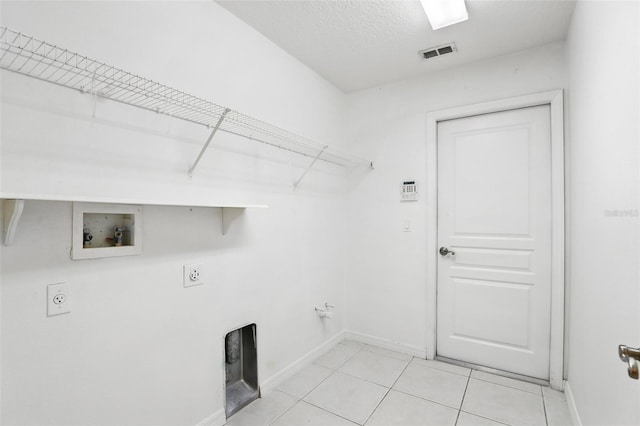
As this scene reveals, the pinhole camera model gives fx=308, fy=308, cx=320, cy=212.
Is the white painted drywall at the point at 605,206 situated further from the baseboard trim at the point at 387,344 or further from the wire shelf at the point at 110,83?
the wire shelf at the point at 110,83

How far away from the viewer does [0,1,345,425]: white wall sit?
1.12 metres

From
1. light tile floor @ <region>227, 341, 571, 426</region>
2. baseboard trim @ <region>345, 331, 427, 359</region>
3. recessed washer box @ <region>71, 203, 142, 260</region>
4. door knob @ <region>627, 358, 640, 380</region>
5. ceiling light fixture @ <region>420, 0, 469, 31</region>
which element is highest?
ceiling light fixture @ <region>420, 0, 469, 31</region>

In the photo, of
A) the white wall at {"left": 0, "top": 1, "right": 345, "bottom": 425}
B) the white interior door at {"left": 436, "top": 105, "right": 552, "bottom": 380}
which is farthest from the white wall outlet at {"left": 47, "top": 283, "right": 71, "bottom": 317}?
the white interior door at {"left": 436, "top": 105, "right": 552, "bottom": 380}

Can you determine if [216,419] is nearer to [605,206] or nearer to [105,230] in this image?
[105,230]

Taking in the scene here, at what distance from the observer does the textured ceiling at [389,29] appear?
1854 millimetres

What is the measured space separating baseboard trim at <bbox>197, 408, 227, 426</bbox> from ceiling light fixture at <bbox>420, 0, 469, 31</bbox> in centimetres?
265

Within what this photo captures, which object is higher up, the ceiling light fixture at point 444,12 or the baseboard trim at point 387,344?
the ceiling light fixture at point 444,12

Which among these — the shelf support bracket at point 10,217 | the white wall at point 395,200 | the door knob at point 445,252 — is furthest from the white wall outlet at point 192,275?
the door knob at point 445,252

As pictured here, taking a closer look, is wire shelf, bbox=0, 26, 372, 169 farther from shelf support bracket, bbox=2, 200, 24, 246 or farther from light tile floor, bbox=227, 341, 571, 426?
light tile floor, bbox=227, 341, 571, 426

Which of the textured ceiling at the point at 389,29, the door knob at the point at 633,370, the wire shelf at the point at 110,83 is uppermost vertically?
the textured ceiling at the point at 389,29

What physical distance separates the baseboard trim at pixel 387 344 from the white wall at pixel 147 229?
82cm

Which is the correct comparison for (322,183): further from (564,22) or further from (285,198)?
(564,22)

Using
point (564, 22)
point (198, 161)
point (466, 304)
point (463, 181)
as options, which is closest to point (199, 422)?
Result: point (198, 161)

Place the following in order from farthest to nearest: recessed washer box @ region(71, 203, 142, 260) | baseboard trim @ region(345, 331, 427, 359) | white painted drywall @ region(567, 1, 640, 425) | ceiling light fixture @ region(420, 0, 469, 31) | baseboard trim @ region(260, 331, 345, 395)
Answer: baseboard trim @ region(345, 331, 427, 359) → baseboard trim @ region(260, 331, 345, 395) → ceiling light fixture @ region(420, 0, 469, 31) → recessed washer box @ region(71, 203, 142, 260) → white painted drywall @ region(567, 1, 640, 425)
